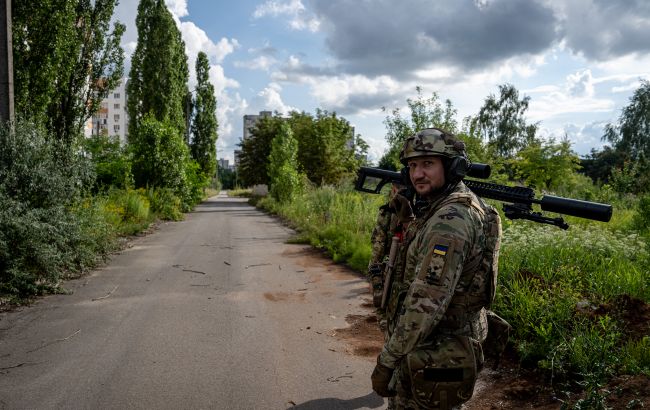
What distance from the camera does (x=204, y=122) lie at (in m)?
42.6

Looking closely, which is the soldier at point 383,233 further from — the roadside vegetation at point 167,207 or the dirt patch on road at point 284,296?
the dirt patch on road at point 284,296

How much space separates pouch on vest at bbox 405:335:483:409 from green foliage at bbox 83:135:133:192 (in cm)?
1959

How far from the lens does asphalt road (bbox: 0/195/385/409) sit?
4.11 meters

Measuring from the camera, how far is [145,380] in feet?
14.4

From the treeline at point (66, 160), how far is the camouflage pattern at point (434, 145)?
6630 mm

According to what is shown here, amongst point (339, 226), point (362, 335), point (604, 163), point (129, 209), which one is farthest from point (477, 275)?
point (604, 163)

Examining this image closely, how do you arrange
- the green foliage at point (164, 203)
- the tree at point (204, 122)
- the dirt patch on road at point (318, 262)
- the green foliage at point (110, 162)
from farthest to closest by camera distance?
1. the tree at point (204, 122)
2. the green foliage at point (164, 203)
3. the green foliage at point (110, 162)
4. the dirt patch on road at point (318, 262)

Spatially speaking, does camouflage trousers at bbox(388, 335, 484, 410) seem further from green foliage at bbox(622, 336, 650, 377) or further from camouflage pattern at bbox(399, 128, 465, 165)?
green foliage at bbox(622, 336, 650, 377)

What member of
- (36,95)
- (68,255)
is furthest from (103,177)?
(68,255)

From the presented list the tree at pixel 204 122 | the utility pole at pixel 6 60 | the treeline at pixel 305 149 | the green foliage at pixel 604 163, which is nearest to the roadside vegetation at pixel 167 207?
the utility pole at pixel 6 60

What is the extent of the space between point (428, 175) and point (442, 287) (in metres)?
0.55

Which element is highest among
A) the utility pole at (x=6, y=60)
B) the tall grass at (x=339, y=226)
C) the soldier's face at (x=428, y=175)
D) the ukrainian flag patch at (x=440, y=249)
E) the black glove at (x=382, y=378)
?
the utility pole at (x=6, y=60)

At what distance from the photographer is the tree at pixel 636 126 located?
4544cm

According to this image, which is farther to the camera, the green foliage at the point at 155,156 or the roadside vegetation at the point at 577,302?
the green foliage at the point at 155,156
